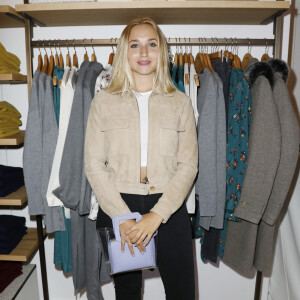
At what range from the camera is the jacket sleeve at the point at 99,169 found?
1.28 m

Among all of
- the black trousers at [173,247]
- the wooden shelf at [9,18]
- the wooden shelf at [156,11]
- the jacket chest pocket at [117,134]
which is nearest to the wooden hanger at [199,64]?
the wooden shelf at [156,11]

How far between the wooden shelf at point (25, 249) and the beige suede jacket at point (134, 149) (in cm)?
77

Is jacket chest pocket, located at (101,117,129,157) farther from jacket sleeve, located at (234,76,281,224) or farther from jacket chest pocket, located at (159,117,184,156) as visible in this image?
jacket sleeve, located at (234,76,281,224)

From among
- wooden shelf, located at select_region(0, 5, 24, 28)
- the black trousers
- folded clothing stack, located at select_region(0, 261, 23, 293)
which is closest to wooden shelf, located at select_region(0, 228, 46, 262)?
folded clothing stack, located at select_region(0, 261, 23, 293)

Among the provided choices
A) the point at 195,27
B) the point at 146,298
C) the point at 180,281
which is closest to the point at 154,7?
the point at 195,27

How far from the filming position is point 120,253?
4.05 feet

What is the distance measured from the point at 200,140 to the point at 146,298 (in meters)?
1.43

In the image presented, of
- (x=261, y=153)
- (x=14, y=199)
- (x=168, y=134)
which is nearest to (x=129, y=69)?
(x=168, y=134)

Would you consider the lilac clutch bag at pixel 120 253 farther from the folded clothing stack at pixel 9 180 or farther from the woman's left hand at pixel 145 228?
the folded clothing stack at pixel 9 180

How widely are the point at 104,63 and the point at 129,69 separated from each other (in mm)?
642

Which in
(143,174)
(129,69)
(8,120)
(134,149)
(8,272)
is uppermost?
(129,69)

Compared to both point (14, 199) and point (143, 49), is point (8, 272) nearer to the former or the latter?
point (14, 199)

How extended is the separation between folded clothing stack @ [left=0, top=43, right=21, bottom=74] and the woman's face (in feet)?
2.49

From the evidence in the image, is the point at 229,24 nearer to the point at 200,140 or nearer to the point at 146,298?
the point at 200,140
